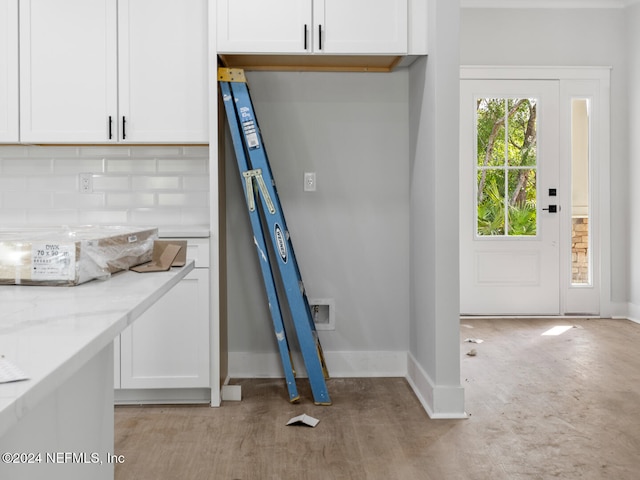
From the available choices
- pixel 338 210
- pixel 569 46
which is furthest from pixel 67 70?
pixel 569 46

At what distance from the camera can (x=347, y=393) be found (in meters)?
3.26

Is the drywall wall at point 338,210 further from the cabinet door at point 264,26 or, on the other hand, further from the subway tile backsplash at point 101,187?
the cabinet door at point 264,26

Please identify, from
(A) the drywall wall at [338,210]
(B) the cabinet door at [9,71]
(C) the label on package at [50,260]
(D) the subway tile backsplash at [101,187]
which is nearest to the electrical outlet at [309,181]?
(A) the drywall wall at [338,210]

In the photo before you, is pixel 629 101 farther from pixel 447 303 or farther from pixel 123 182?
pixel 123 182

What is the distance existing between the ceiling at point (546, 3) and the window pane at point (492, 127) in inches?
32.6

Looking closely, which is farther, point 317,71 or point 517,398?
point 317,71

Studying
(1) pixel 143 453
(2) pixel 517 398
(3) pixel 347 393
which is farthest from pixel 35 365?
(2) pixel 517 398

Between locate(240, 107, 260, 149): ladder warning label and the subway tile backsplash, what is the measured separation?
45 centimetres

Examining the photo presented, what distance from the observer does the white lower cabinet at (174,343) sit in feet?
10.0

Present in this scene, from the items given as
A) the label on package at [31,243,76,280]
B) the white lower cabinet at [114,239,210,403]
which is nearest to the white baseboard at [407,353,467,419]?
the white lower cabinet at [114,239,210,403]

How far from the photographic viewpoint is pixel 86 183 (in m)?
3.51

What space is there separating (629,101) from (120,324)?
18.3 ft

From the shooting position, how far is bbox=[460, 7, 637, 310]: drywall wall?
17.5ft

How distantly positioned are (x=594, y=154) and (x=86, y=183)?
434 centimetres
